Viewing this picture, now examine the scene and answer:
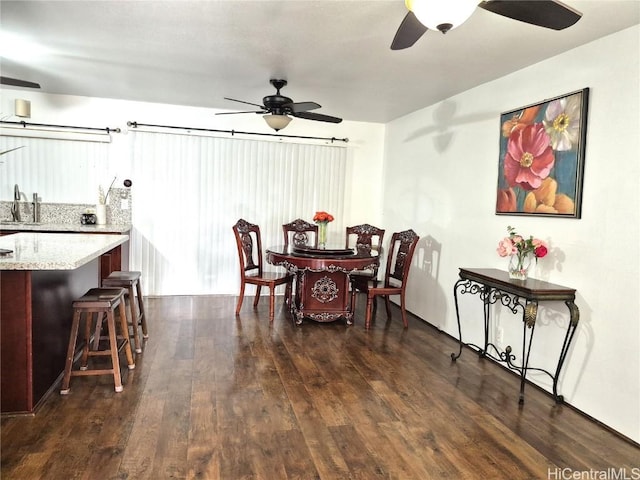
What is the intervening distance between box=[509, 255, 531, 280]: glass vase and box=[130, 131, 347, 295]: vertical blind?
3.05 m

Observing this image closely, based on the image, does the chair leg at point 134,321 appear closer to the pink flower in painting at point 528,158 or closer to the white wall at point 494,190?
the white wall at point 494,190

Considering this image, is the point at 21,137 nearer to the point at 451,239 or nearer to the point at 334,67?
the point at 334,67

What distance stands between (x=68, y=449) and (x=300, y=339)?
2059mm

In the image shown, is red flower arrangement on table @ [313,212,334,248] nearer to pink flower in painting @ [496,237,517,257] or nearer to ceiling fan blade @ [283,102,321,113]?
ceiling fan blade @ [283,102,321,113]

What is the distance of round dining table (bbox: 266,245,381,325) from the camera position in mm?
4082

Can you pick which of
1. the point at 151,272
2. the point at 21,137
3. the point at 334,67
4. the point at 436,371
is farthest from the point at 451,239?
the point at 21,137

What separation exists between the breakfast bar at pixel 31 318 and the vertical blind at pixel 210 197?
249 centimetres

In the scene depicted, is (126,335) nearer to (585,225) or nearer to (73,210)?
(73,210)

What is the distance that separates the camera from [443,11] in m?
1.51

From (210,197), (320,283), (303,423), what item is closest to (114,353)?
→ (303,423)

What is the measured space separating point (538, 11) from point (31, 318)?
2879 mm

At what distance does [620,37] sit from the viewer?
2508 millimetres

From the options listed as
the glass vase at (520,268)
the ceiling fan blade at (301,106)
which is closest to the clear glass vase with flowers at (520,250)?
the glass vase at (520,268)
